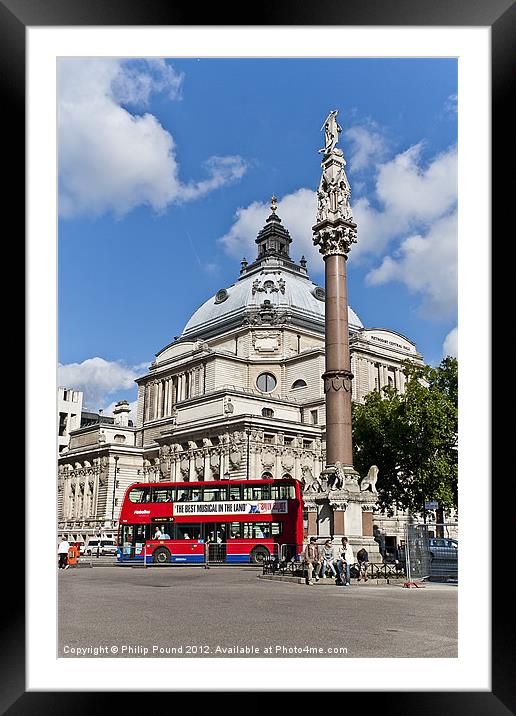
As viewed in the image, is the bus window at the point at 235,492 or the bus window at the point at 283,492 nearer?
the bus window at the point at 283,492

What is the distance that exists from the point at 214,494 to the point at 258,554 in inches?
156

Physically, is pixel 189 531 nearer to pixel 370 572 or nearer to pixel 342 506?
pixel 342 506

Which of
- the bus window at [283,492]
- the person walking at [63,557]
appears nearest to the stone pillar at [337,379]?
the bus window at [283,492]

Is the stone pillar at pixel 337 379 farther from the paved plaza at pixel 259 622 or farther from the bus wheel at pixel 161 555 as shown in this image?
the bus wheel at pixel 161 555

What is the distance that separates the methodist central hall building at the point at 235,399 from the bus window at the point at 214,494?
32.4m

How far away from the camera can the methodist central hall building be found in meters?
77.1

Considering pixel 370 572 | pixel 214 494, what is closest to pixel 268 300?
pixel 214 494

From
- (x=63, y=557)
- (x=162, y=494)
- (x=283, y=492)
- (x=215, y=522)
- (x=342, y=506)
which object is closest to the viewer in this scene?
(x=342, y=506)

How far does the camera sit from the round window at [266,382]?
94750mm

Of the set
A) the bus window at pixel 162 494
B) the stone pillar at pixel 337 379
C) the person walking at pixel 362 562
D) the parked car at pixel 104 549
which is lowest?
the parked car at pixel 104 549
